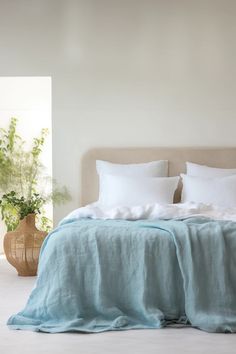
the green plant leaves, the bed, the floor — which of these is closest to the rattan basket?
the green plant leaves

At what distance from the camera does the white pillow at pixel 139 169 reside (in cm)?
655

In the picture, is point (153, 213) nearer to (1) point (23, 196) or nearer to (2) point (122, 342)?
(2) point (122, 342)

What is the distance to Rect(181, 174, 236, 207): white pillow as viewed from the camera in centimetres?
610

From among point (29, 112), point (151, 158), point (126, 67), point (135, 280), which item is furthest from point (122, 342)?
point (29, 112)

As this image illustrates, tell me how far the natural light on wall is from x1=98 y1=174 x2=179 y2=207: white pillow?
3.43ft

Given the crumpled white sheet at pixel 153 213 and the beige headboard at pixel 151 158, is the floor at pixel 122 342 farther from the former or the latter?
the beige headboard at pixel 151 158

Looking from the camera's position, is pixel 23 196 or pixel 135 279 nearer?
pixel 135 279

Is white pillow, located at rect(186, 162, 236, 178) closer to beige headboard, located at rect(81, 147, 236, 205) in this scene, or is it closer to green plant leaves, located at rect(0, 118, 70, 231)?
beige headboard, located at rect(81, 147, 236, 205)

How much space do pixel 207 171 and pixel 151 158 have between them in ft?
1.83

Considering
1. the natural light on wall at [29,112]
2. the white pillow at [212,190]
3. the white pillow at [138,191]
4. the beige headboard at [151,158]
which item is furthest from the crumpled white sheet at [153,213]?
the natural light on wall at [29,112]

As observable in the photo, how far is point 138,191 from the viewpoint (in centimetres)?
627

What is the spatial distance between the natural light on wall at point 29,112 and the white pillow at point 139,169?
2.67 feet

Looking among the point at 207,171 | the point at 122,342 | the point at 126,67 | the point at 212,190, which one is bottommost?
the point at 122,342

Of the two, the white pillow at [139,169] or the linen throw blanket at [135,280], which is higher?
the white pillow at [139,169]
